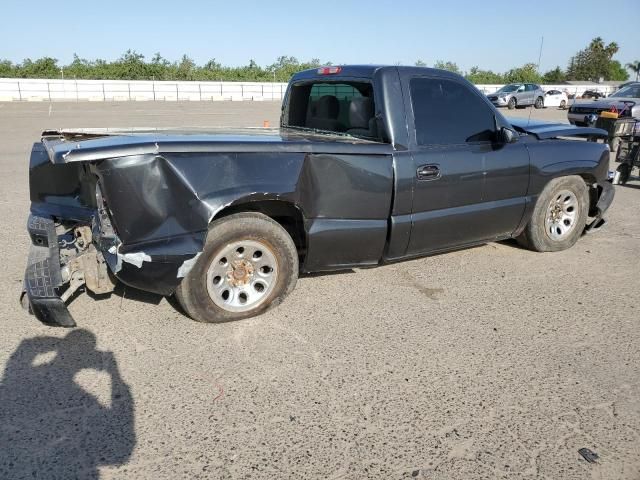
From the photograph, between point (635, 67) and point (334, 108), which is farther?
point (635, 67)

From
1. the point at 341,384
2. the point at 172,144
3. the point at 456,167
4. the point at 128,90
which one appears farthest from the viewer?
the point at 128,90

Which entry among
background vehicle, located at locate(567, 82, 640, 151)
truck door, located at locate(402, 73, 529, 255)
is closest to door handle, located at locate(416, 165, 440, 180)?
truck door, located at locate(402, 73, 529, 255)

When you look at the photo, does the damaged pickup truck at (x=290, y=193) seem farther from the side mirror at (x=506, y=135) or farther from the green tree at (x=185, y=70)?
the green tree at (x=185, y=70)

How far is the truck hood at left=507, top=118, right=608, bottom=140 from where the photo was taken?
5.30m

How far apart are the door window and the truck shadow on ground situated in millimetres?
2936

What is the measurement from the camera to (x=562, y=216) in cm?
566

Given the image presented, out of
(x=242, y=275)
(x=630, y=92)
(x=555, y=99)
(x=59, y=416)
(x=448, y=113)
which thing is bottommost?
(x=59, y=416)

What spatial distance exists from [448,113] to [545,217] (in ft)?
5.70

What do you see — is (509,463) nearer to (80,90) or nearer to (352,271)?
(352,271)

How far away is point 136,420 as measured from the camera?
277 cm

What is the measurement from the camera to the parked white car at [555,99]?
3347cm

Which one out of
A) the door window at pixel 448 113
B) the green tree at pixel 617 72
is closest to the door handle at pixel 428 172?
the door window at pixel 448 113

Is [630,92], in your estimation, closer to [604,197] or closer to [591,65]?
[604,197]

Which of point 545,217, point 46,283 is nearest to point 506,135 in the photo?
point 545,217
